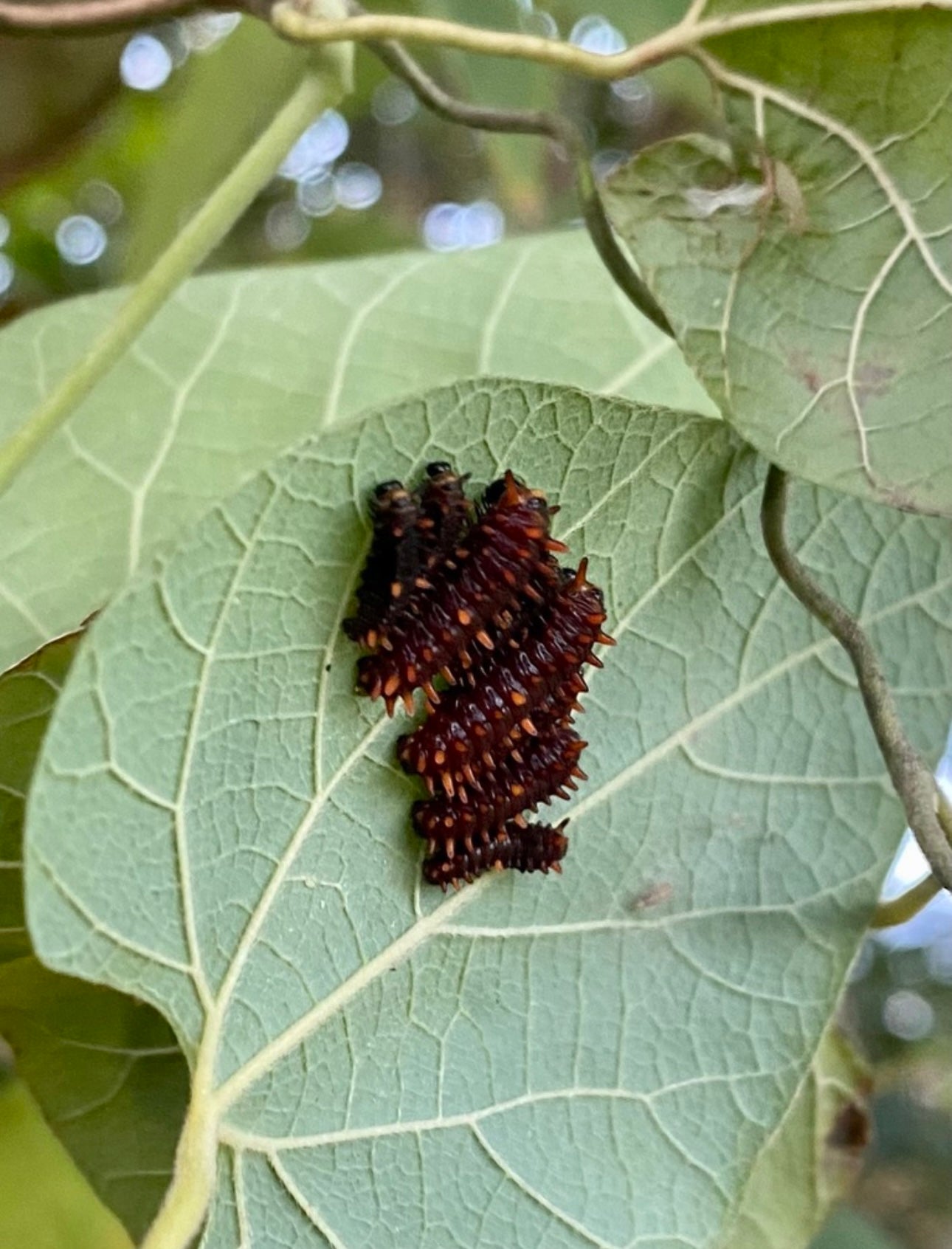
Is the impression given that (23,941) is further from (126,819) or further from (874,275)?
(874,275)

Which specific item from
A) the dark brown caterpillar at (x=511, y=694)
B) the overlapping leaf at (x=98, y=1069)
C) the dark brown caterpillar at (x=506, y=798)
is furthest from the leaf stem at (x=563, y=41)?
the overlapping leaf at (x=98, y=1069)

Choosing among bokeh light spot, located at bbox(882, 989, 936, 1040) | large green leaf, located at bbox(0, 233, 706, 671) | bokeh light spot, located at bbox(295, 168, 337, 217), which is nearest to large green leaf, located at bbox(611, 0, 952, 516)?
large green leaf, located at bbox(0, 233, 706, 671)

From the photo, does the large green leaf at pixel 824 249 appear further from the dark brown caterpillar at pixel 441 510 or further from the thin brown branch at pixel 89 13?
the thin brown branch at pixel 89 13

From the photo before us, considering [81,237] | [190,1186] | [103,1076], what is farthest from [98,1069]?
[81,237]

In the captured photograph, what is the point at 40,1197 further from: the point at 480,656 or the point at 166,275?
the point at 166,275

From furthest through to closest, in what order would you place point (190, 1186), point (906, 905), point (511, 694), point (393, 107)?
1. point (393, 107)
2. point (906, 905)
3. point (511, 694)
4. point (190, 1186)

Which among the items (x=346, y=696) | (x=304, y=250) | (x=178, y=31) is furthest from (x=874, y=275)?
(x=178, y=31)
